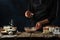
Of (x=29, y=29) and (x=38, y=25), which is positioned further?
(x=38, y=25)

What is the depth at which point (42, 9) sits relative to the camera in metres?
3.52

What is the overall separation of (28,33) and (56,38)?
56 cm

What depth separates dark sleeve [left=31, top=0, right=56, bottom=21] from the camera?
3.50 m

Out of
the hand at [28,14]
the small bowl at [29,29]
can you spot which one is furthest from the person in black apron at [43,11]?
the small bowl at [29,29]

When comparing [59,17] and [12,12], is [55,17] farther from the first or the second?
[12,12]

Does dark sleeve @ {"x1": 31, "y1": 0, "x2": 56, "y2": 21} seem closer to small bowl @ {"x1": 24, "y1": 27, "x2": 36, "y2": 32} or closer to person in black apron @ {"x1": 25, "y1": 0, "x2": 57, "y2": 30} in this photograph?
person in black apron @ {"x1": 25, "y1": 0, "x2": 57, "y2": 30}

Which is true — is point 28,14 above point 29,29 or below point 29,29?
above

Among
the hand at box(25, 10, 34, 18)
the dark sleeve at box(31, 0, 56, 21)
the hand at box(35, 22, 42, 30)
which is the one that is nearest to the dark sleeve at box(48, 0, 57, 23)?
the dark sleeve at box(31, 0, 56, 21)

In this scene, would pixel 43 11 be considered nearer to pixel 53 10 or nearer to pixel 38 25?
pixel 53 10

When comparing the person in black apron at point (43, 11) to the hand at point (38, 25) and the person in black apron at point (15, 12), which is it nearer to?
the hand at point (38, 25)

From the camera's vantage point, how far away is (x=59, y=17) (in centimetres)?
348

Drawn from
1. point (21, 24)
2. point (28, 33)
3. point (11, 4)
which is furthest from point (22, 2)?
point (28, 33)

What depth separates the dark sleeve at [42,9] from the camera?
138 inches

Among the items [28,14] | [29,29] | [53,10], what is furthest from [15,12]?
[53,10]
